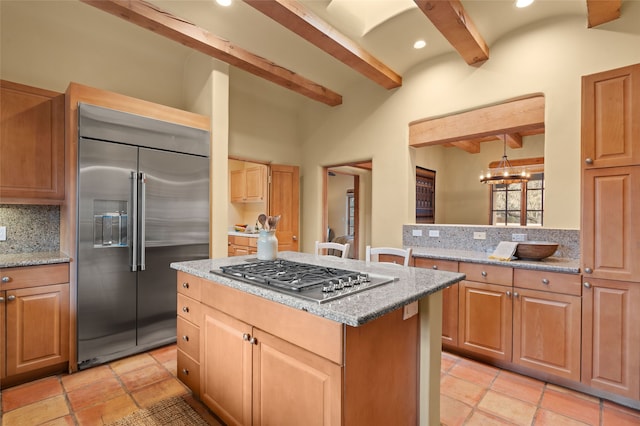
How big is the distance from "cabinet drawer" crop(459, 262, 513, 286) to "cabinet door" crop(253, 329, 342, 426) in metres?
1.90

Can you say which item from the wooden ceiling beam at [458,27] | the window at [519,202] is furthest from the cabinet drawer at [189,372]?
the window at [519,202]

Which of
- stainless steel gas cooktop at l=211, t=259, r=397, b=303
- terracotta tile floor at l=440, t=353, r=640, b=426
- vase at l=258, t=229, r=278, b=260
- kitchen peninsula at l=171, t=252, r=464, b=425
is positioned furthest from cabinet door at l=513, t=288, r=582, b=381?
vase at l=258, t=229, r=278, b=260

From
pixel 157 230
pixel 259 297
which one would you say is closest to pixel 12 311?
pixel 157 230

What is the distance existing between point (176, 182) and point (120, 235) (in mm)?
670

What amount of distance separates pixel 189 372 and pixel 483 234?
2.85 metres

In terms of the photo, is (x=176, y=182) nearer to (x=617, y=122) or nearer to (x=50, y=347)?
(x=50, y=347)

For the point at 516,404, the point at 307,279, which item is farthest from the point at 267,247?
the point at 516,404

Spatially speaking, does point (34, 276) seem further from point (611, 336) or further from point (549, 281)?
point (611, 336)

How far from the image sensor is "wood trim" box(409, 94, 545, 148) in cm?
283

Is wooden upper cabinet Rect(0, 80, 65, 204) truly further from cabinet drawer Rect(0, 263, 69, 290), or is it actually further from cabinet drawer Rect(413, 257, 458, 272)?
cabinet drawer Rect(413, 257, 458, 272)

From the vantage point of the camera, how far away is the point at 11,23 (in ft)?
8.59

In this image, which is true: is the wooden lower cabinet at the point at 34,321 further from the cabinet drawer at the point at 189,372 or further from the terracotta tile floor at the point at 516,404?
the terracotta tile floor at the point at 516,404

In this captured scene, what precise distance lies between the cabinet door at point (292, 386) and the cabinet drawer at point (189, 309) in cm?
64

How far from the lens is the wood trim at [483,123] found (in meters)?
2.83
